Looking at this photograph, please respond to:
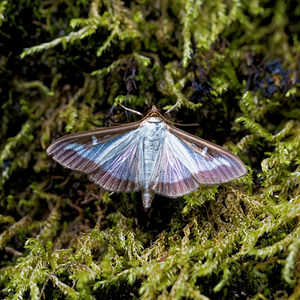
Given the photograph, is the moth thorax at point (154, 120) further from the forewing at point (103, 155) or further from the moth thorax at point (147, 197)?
the moth thorax at point (147, 197)

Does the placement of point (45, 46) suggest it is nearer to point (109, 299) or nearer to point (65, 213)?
point (65, 213)

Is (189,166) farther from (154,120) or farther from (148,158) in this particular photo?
(154,120)

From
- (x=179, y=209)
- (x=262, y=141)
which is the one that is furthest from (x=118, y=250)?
(x=262, y=141)

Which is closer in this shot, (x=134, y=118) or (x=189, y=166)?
(x=189, y=166)

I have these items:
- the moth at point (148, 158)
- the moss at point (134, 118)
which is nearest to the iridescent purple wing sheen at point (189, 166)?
the moth at point (148, 158)

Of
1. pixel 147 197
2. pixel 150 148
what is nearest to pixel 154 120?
pixel 150 148

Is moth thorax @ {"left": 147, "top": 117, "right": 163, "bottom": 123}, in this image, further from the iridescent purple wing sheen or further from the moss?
the moss
